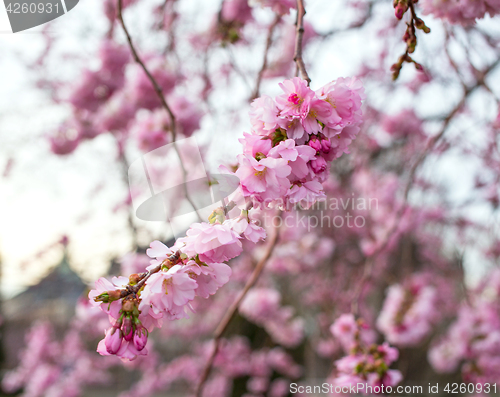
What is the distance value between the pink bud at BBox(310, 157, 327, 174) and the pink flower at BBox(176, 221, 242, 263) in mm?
201

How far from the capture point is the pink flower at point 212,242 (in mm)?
608

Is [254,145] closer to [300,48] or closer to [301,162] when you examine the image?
Result: [301,162]

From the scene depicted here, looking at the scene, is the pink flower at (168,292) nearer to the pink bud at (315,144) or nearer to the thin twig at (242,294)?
the pink bud at (315,144)

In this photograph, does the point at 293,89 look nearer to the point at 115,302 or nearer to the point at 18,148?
the point at 115,302

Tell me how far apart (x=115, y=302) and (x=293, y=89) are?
1.76 ft

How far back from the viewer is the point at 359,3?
3.06 meters

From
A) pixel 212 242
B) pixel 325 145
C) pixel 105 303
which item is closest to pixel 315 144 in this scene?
pixel 325 145

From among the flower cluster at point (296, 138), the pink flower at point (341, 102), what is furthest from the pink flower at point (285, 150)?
the pink flower at point (341, 102)

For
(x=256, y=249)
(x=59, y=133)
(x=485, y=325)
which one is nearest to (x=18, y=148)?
(x=59, y=133)

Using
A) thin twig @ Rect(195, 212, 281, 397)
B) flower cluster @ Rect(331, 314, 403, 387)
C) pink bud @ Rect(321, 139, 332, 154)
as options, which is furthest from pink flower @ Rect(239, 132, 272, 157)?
flower cluster @ Rect(331, 314, 403, 387)

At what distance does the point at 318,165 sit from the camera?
0.68m

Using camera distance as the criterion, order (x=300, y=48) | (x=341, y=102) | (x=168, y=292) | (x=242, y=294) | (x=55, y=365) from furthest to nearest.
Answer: (x=55, y=365) → (x=242, y=294) → (x=300, y=48) → (x=341, y=102) → (x=168, y=292)

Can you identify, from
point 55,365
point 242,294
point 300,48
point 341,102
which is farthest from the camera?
point 55,365

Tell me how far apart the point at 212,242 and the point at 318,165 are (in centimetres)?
26
